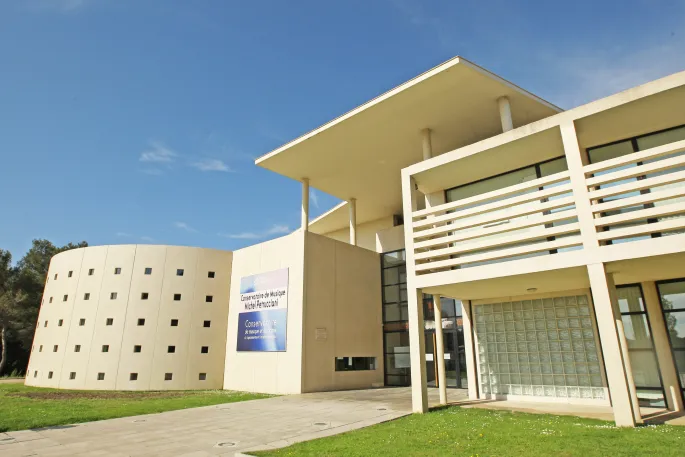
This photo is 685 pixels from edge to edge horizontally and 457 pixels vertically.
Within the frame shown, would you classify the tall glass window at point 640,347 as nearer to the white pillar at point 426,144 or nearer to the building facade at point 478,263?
the building facade at point 478,263

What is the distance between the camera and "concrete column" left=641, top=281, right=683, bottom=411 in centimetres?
1088

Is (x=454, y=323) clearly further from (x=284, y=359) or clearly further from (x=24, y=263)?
(x=24, y=263)

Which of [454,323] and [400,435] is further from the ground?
[454,323]

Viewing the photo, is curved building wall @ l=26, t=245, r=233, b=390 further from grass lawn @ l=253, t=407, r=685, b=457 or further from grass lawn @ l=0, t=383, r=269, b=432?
grass lawn @ l=253, t=407, r=685, b=457

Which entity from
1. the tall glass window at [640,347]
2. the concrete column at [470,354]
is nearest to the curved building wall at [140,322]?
the concrete column at [470,354]

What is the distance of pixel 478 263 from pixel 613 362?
556cm

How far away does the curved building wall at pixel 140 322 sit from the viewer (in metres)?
21.4

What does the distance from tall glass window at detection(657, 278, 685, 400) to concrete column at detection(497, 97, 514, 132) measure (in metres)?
6.55

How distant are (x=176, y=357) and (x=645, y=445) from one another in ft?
67.4

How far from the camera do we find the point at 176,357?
21594 mm

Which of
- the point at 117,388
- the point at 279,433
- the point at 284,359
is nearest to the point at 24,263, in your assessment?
the point at 117,388

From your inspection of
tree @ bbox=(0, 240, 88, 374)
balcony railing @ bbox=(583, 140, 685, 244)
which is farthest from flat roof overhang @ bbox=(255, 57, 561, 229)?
tree @ bbox=(0, 240, 88, 374)

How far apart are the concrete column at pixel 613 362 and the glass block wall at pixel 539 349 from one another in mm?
4173

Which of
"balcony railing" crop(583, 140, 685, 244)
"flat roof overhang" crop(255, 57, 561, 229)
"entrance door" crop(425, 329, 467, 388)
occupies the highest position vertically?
"flat roof overhang" crop(255, 57, 561, 229)
